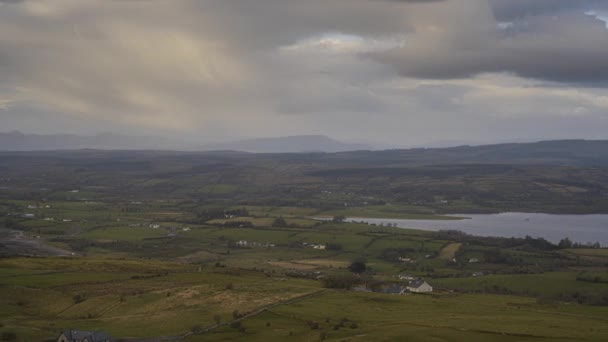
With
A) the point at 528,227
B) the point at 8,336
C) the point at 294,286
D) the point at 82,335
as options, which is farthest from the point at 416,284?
the point at 528,227

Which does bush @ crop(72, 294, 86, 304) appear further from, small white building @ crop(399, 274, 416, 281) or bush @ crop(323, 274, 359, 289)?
small white building @ crop(399, 274, 416, 281)

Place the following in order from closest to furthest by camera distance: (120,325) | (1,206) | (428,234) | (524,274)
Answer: (120,325) → (524,274) → (428,234) → (1,206)

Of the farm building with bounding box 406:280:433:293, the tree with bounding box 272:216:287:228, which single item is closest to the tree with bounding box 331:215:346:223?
the tree with bounding box 272:216:287:228

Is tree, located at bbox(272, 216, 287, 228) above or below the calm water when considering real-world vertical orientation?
above

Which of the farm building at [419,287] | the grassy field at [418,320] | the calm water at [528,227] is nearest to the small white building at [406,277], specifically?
the farm building at [419,287]

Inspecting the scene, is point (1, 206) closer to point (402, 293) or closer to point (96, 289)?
point (96, 289)

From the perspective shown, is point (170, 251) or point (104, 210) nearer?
point (170, 251)

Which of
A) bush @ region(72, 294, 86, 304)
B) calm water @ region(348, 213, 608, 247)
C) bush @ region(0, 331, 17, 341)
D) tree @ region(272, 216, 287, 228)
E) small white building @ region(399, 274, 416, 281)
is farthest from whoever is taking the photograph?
tree @ region(272, 216, 287, 228)

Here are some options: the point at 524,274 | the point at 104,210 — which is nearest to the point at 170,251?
the point at 524,274
